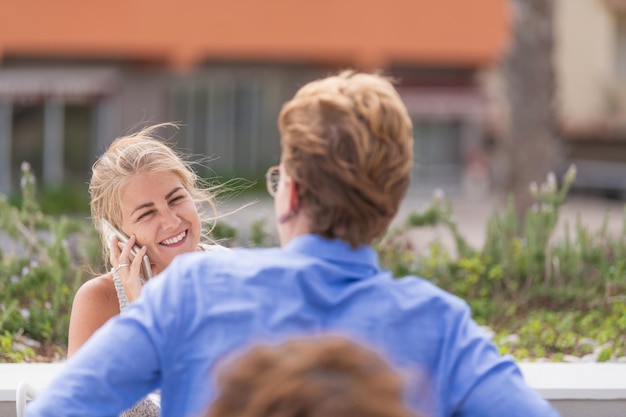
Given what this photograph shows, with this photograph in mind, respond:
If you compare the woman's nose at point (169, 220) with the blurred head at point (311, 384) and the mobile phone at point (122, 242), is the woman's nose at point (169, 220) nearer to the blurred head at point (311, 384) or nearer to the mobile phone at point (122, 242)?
the mobile phone at point (122, 242)

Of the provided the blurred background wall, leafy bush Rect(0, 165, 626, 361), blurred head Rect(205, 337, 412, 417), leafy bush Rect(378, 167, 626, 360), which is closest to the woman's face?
blurred head Rect(205, 337, 412, 417)

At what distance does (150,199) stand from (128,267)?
23 centimetres

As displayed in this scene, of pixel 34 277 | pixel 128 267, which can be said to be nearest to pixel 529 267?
pixel 34 277

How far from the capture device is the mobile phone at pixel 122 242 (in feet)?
10.2

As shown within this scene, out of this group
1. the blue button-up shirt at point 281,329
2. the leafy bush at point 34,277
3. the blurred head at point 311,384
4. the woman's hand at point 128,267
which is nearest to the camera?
the blurred head at point 311,384

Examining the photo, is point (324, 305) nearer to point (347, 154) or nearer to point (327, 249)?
point (327, 249)

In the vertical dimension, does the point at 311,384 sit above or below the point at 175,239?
above

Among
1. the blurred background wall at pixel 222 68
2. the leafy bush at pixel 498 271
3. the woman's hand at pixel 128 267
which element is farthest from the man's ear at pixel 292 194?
the blurred background wall at pixel 222 68

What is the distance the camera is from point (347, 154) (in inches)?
78.1

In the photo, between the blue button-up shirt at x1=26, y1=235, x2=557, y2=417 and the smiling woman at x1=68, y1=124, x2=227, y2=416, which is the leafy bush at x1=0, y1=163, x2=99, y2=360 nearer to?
the smiling woman at x1=68, y1=124, x2=227, y2=416

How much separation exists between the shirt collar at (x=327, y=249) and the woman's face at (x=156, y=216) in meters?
1.17

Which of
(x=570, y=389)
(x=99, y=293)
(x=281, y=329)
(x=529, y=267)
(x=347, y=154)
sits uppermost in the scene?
(x=347, y=154)

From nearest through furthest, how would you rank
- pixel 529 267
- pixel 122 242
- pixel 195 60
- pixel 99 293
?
pixel 99 293 < pixel 122 242 < pixel 529 267 < pixel 195 60

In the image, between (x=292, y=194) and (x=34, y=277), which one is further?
(x=34, y=277)
